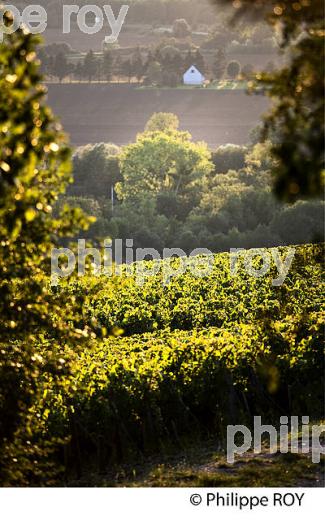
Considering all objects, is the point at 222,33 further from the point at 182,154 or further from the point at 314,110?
the point at 314,110

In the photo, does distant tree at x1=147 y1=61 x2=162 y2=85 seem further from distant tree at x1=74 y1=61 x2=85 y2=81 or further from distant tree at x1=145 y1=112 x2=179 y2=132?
distant tree at x1=145 y1=112 x2=179 y2=132

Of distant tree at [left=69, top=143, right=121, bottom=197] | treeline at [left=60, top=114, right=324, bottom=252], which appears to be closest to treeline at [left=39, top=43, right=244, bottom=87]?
treeline at [left=60, top=114, right=324, bottom=252]

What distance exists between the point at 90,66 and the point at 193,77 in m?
11.9

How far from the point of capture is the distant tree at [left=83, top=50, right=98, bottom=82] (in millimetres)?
113562

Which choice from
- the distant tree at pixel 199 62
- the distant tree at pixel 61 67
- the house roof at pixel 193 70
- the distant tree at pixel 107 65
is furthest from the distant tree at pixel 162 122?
the distant tree at pixel 199 62

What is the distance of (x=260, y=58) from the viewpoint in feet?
397

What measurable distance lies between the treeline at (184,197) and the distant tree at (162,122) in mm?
3230

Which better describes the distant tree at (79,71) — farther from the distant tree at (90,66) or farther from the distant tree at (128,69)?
the distant tree at (128,69)

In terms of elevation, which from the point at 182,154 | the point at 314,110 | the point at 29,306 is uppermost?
the point at 182,154

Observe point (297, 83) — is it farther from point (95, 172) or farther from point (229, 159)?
point (229, 159)

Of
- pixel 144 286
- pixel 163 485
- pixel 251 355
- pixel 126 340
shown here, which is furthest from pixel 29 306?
pixel 144 286

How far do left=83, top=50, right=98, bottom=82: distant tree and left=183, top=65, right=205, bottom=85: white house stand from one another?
398 inches

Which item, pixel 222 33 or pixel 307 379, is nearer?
pixel 307 379

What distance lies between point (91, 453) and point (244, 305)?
7.94 metres
